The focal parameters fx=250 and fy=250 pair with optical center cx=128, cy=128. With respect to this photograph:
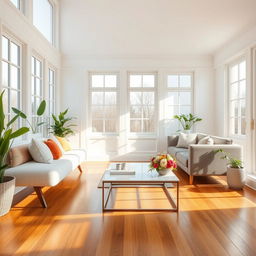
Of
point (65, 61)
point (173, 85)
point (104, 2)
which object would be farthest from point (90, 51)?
point (173, 85)

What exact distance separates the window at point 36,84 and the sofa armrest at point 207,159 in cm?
294

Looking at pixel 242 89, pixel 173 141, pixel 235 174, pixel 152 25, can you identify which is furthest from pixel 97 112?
pixel 235 174

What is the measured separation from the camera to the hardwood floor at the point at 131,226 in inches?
78.7

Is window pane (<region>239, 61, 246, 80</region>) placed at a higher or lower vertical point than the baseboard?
higher

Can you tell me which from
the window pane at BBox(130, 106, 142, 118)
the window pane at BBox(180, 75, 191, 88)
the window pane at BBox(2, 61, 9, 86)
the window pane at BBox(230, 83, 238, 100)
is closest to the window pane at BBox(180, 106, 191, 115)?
the window pane at BBox(180, 75, 191, 88)

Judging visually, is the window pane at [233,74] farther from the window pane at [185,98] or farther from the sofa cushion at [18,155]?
the sofa cushion at [18,155]

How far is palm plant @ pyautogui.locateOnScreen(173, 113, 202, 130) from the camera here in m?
6.16

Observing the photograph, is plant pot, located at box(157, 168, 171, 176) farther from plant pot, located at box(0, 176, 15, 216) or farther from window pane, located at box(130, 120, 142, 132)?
window pane, located at box(130, 120, 142, 132)

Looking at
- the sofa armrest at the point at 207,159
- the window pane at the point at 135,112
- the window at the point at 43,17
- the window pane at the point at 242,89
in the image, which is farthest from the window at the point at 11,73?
the window pane at the point at 242,89

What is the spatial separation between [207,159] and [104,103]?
3.42 m

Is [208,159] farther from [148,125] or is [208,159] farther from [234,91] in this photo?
[148,125]

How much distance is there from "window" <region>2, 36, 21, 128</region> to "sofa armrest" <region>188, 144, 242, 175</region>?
2.92 metres

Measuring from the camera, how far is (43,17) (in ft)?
16.9

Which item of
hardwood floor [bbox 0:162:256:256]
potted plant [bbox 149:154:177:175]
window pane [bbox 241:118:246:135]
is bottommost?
hardwood floor [bbox 0:162:256:256]
